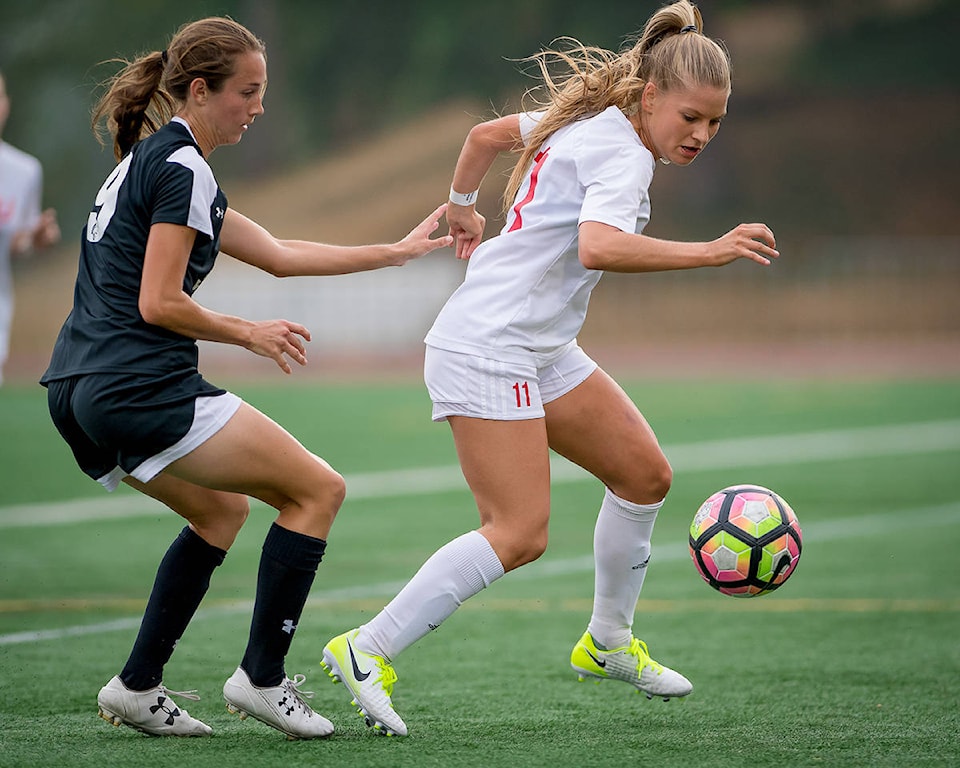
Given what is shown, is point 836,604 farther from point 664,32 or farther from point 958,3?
point 958,3

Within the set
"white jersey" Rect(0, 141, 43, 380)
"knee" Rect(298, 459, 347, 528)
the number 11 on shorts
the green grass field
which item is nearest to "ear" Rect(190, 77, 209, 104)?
"knee" Rect(298, 459, 347, 528)

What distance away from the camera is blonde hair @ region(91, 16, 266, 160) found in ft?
13.3

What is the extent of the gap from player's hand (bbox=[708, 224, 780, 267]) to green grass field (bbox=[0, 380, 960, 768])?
1.46 m

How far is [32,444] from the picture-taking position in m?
14.3

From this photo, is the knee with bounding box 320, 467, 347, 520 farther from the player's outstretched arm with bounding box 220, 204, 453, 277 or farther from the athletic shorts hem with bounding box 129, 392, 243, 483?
the player's outstretched arm with bounding box 220, 204, 453, 277

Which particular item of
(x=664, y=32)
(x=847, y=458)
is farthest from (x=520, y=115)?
(x=847, y=458)

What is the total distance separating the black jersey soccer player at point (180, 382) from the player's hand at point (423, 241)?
558mm

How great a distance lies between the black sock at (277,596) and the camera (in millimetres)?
4164

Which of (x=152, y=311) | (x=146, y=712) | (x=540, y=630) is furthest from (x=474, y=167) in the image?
(x=540, y=630)

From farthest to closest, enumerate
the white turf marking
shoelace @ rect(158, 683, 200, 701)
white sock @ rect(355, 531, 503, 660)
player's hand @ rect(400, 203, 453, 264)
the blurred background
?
→ the blurred background
the white turf marking
player's hand @ rect(400, 203, 453, 264)
shoelace @ rect(158, 683, 200, 701)
white sock @ rect(355, 531, 503, 660)

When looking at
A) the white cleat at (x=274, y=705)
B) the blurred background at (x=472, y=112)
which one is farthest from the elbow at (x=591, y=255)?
the blurred background at (x=472, y=112)

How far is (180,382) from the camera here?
3971mm

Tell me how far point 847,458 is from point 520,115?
9.29 meters

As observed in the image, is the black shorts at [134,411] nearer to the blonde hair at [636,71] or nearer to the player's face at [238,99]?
the player's face at [238,99]
